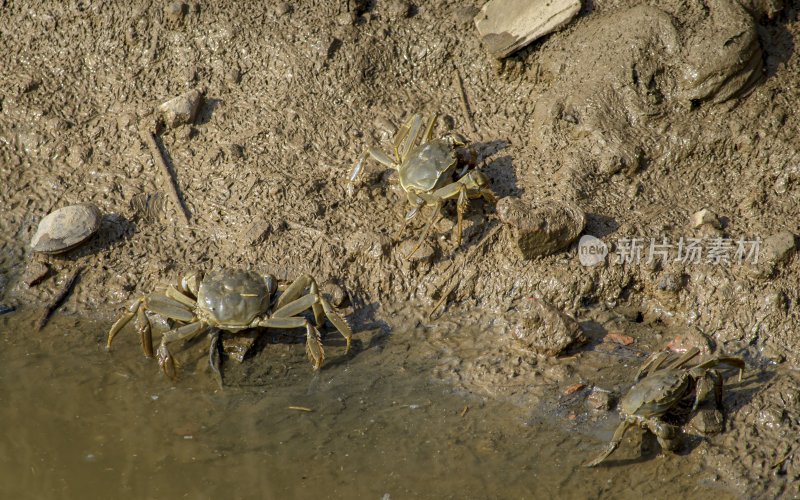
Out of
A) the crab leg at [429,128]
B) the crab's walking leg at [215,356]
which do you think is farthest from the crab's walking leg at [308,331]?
the crab leg at [429,128]

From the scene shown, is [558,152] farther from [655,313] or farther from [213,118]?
[213,118]

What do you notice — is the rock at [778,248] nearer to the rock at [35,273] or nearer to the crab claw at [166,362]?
the crab claw at [166,362]

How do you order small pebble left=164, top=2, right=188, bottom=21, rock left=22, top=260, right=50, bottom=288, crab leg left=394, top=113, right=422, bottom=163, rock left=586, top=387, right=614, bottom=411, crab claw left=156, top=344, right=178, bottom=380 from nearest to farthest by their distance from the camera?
rock left=586, top=387, right=614, bottom=411
crab claw left=156, top=344, right=178, bottom=380
rock left=22, top=260, right=50, bottom=288
crab leg left=394, top=113, right=422, bottom=163
small pebble left=164, top=2, right=188, bottom=21

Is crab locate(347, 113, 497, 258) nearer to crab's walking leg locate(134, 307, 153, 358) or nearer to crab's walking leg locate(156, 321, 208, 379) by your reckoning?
crab's walking leg locate(156, 321, 208, 379)

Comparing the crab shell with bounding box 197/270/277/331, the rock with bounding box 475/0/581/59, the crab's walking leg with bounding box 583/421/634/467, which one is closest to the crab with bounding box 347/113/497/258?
the rock with bounding box 475/0/581/59

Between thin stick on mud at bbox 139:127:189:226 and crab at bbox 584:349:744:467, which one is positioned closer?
crab at bbox 584:349:744:467

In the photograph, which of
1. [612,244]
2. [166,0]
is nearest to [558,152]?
[612,244]
